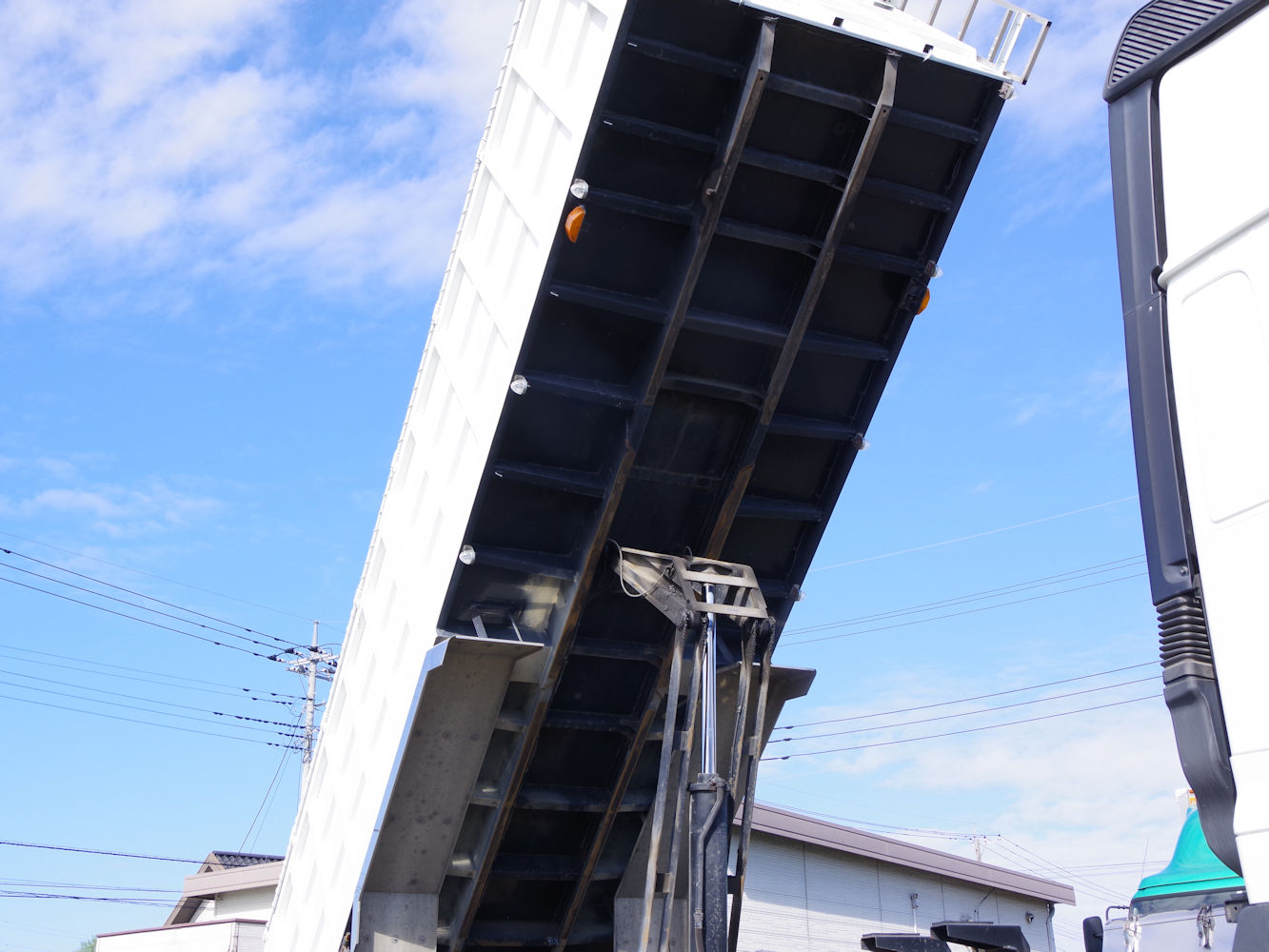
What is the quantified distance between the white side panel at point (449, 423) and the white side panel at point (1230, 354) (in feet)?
10.3

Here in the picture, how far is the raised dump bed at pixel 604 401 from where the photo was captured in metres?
5.90

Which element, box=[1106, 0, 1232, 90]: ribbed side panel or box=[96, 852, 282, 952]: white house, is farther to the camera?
box=[96, 852, 282, 952]: white house

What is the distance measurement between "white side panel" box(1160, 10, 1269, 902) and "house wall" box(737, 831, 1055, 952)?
14100mm

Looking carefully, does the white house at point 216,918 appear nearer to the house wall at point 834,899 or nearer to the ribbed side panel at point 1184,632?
the house wall at point 834,899

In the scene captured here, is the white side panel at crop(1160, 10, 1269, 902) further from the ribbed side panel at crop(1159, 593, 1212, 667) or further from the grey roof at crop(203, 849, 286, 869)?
the grey roof at crop(203, 849, 286, 869)

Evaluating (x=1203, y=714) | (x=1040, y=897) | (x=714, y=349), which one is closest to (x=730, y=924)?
(x=714, y=349)

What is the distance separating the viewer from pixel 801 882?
17297 millimetres

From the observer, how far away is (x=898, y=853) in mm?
18531

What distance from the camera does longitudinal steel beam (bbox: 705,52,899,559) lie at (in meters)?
5.87

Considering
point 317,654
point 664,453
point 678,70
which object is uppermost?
point 317,654

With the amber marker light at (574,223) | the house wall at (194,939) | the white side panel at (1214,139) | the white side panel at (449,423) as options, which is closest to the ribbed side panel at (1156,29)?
the white side panel at (1214,139)

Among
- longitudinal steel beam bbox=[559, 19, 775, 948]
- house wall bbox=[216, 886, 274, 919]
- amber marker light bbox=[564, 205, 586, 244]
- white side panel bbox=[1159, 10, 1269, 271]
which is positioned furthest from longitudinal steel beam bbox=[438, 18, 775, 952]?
house wall bbox=[216, 886, 274, 919]

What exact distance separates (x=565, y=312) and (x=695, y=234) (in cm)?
79

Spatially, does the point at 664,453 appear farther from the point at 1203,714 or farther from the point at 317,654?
the point at 317,654
